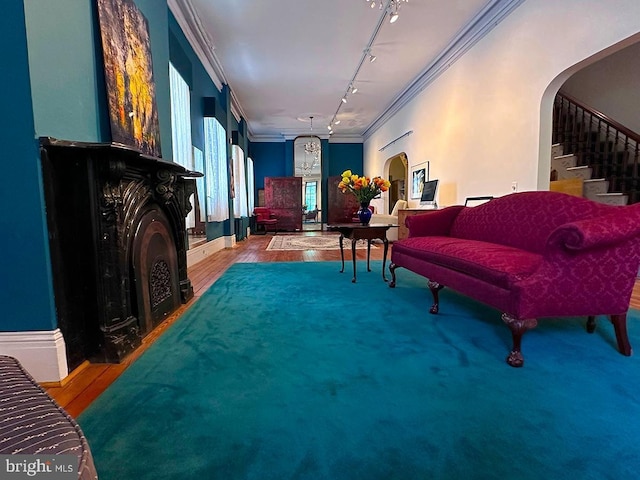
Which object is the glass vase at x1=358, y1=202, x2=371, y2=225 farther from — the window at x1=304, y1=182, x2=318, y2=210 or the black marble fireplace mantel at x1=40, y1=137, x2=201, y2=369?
the window at x1=304, y1=182, x2=318, y2=210

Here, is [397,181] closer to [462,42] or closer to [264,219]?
[264,219]

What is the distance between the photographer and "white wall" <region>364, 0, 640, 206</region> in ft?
9.75

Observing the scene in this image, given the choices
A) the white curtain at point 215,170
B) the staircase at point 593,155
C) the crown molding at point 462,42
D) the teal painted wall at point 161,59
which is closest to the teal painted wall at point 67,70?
the teal painted wall at point 161,59

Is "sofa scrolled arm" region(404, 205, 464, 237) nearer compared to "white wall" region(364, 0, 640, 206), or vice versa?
"white wall" region(364, 0, 640, 206)

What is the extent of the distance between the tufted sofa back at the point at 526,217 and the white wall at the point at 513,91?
123 cm

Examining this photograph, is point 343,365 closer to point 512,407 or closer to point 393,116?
point 512,407

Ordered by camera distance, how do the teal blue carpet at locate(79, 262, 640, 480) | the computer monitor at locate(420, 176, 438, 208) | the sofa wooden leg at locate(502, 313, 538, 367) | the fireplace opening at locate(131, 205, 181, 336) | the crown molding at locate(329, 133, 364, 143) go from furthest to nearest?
the crown molding at locate(329, 133, 364, 143) → the computer monitor at locate(420, 176, 438, 208) → the fireplace opening at locate(131, 205, 181, 336) → the sofa wooden leg at locate(502, 313, 538, 367) → the teal blue carpet at locate(79, 262, 640, 480)

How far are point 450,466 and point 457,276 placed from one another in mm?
1390

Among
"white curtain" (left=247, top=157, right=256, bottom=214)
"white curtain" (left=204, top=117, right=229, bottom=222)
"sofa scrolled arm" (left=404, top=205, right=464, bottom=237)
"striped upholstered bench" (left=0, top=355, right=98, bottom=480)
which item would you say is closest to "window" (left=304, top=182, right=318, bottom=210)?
"white curtain" (left=247, top=157, right=256, bottom=214)

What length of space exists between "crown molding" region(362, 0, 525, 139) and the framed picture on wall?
1.53 meters

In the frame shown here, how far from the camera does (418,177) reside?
697 cm

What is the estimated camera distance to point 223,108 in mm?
6871

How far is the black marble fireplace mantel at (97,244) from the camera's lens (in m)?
1.64

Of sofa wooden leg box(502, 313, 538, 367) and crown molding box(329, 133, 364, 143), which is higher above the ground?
crown molding box(329, 133, 364, 143)
